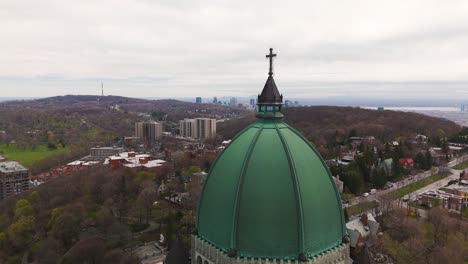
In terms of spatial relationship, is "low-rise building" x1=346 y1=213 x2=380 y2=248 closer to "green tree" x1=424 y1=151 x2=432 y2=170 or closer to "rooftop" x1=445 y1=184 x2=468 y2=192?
"rooftop" x1=445 y1=184 x2=468 y2=192

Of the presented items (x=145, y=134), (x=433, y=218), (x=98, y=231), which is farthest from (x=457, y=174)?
(x=145, y=134)

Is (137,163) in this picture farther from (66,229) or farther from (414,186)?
(414,186)

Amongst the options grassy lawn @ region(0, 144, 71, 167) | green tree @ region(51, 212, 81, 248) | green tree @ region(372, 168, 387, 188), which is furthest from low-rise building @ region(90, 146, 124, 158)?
green tree @ region(372, 168, 387, 188)

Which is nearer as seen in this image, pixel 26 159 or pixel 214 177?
pixel 214 177

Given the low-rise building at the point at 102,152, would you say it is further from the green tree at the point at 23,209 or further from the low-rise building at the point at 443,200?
the low-rise building at the point at 443,200

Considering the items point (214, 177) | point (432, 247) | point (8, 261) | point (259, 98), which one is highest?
point (259, 98)

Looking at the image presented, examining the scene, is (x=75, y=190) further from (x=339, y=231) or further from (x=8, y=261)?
(x=339, y=231)

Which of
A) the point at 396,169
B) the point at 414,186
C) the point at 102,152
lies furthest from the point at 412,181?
the point at 102,152

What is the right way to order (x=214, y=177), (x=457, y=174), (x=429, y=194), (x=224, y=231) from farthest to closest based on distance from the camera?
(x=457, y=174)
(x=429, y=194)
(x=214, y=177)
(x=224, y=231)
